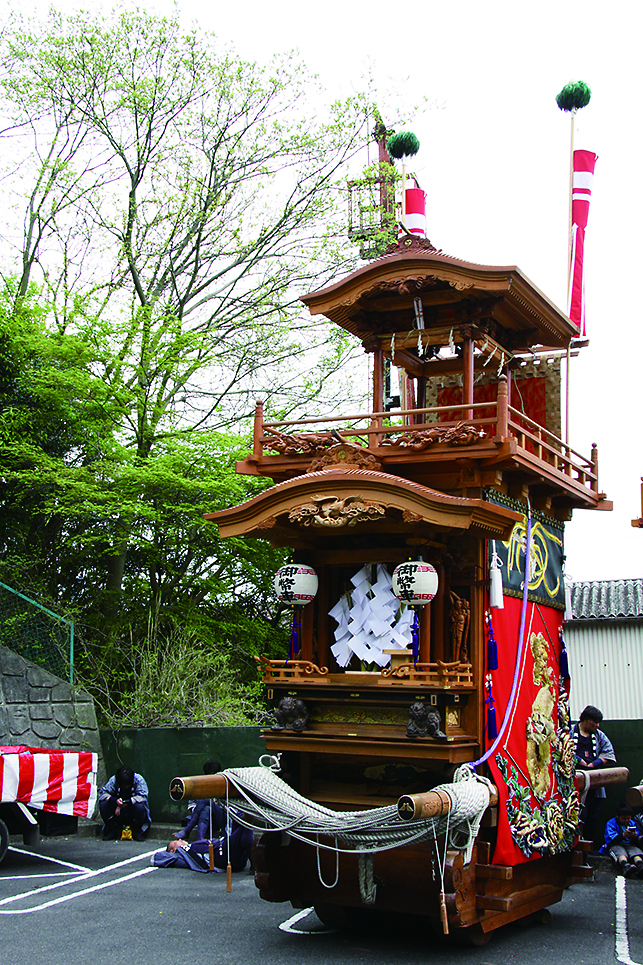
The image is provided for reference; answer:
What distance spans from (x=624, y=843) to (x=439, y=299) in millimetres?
6613

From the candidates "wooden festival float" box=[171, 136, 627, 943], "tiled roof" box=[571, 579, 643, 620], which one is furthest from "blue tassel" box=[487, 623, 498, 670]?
"tiled roof" box=[571, 579, 643, 620]

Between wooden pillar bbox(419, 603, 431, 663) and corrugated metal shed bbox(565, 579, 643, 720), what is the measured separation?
1429 centimetres

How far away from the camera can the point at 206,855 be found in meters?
11.0

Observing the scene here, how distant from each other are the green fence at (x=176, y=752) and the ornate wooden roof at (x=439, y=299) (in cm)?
642

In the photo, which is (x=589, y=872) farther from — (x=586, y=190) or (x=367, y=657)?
(x=586, y=190)

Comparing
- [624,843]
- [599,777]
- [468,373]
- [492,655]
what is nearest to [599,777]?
[599,777]

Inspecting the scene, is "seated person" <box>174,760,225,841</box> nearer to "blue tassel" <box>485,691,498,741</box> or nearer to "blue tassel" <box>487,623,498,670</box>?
"blue tassel" <box>485,691,498,741</box>

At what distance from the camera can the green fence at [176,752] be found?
1334 cm

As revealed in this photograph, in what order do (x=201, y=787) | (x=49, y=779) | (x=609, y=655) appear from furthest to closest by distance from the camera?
1. (x=609, y=655)
2. (x=49, y=779)
3. (x=201, y=787)

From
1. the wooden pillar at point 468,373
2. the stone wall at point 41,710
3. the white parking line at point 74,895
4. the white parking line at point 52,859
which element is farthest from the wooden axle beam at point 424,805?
the stone wall at point 41,710

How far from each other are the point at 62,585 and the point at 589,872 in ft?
37.5

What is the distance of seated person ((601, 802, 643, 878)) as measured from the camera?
10.6 meters

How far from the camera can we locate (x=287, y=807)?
7812mm

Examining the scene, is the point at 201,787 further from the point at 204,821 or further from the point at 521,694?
Answer: the point at 204,821
